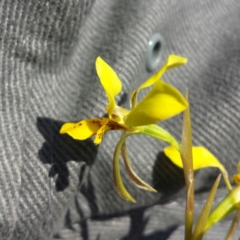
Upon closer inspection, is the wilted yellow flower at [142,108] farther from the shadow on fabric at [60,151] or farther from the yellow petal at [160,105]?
the shadow on fabric at [60,151]

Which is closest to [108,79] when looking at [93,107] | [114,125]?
[114,125]

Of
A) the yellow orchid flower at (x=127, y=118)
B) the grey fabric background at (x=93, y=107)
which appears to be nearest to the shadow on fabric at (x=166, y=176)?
the grey fabric background at (x=93, y=107)

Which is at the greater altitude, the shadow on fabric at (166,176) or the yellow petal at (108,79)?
the yellow petal at (108,79)

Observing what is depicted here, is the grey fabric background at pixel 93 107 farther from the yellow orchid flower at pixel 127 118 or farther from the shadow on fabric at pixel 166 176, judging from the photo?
the yellow orchid flower at pixel 127 118

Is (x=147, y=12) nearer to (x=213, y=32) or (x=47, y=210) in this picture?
(x=213, y=32)

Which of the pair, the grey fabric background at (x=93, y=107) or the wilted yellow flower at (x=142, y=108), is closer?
the wilted yellow flower at (x=142, y=108)

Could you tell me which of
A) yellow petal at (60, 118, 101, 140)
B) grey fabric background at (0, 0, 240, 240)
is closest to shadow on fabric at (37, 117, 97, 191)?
grey fabric background at (0, 0, 240, 240)

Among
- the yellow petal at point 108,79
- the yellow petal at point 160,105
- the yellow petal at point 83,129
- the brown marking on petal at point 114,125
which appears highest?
the yellow petal at point 160,105
